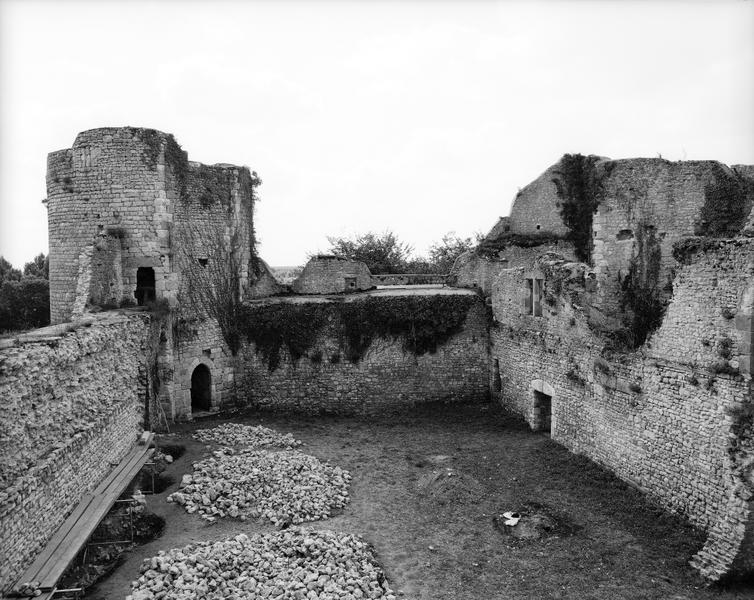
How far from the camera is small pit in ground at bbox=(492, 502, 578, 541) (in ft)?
27.8

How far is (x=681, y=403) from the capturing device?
8.50 m

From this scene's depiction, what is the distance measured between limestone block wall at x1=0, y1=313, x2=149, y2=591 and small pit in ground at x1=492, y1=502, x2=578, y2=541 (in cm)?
709

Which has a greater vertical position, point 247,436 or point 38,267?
point 38,267

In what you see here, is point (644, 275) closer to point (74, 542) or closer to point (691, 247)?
point (691, 247)

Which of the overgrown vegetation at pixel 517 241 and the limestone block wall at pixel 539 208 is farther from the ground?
the limestone block wall at pixel 539 208

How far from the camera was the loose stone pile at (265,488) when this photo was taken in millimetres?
9328

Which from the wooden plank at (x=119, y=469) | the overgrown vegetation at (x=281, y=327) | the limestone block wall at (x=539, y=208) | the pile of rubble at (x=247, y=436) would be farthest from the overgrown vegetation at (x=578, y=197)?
the wooden plank at (x=119, y=469)

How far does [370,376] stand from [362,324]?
5.33 ft

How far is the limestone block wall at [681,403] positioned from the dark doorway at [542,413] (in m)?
0.98

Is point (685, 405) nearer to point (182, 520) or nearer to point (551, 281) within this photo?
point (551, 281)

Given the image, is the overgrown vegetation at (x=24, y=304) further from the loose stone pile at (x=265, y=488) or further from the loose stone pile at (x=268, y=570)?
the loose stone pile at (x=268, y=570)

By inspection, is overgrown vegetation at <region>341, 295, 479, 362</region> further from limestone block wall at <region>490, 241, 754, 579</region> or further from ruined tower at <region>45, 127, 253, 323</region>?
ruined tower at <region>45, 127, 253, 323</region>

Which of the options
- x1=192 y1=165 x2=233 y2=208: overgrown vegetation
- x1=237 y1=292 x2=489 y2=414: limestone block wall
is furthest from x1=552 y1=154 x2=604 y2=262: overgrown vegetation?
x1=192 y1=165 x2=233 y2=208: overgrown vegetation

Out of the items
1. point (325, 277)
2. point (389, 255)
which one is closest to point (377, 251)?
point (389, 255)
